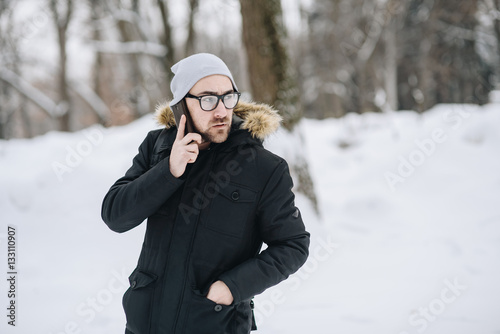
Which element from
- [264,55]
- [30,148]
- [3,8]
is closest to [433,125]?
[264,55]

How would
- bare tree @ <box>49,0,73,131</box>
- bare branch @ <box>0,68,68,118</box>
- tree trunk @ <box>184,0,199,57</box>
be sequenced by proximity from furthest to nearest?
bare tree @ <box>49,0,73,131</box> → bare branch @ <box>0,68,68,118</box> → tree trunk @ <box>184,0,199,57</box>

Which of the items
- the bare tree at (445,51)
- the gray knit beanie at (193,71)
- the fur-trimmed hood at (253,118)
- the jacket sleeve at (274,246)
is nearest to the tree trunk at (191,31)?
the bare tree at (445,51)

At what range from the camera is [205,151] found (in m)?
1.73

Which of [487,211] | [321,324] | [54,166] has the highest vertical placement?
[54,166]

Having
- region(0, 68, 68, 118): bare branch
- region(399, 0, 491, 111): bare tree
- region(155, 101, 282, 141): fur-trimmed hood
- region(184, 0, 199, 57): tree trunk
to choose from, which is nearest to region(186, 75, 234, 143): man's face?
region(155, 101, 282, 141): fur-trimmed hood

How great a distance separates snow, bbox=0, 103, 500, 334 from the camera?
11.4ft

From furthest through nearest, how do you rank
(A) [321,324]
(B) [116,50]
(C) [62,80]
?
(C) [62,80]
(B) [116,50]
(A) [321,324]

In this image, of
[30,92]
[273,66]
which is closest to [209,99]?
[273,66]

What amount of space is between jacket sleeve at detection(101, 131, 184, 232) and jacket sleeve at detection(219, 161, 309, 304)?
42 cm

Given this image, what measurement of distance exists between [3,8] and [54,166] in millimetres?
9922

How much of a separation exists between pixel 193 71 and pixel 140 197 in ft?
2.09

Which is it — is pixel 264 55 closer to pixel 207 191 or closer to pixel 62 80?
pixel 207 191

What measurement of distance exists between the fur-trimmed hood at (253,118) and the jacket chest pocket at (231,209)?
0.29 metres

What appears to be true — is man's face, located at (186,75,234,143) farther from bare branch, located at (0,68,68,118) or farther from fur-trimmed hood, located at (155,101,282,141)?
bare branch, located at (0,68,68,118)
